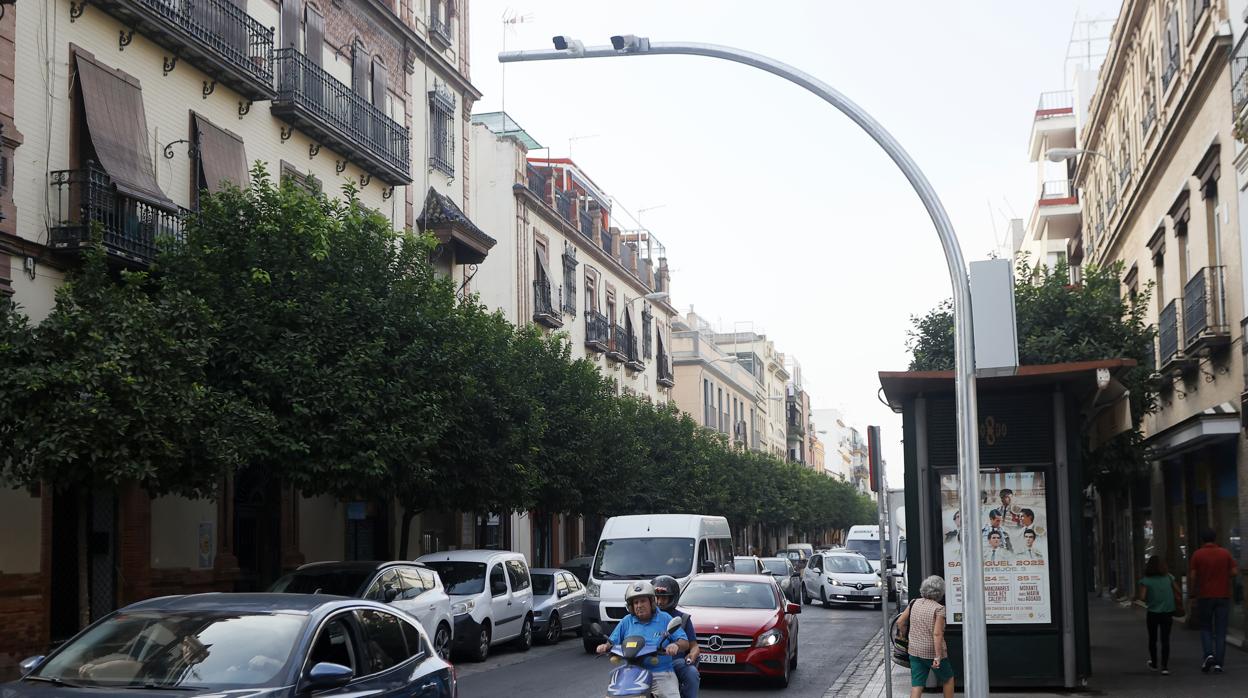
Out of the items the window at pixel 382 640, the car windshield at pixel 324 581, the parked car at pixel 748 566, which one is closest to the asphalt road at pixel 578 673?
the car windshield at pixel 324 581

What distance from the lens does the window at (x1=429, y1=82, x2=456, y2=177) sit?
112 ft

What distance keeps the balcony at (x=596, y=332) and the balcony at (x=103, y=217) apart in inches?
1118

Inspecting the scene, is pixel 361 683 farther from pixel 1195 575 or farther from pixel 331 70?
pixel 331 70

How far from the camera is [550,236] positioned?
4534 cm

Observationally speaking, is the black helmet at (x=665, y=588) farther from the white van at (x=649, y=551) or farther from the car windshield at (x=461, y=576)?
the white van at (x=649, y=551)

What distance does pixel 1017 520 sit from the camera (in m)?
14.9

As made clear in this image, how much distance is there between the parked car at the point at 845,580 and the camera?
121 ft

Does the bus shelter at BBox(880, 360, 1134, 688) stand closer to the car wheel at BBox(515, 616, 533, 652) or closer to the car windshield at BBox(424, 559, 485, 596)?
the car windshield at BBox(424, 559, 485, 596)

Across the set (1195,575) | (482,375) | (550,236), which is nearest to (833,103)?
(1195,575)

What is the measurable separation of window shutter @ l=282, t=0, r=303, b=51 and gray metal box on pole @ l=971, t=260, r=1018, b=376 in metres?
18.7

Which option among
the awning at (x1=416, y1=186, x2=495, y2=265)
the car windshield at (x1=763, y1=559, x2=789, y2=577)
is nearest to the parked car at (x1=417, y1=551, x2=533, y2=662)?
the awning at (x1=416, y1=186, x2=495, y2=265)

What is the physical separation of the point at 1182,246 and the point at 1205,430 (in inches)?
248

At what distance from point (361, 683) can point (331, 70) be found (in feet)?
74.0

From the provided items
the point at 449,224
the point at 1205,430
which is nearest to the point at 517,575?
the point at 1205,430
